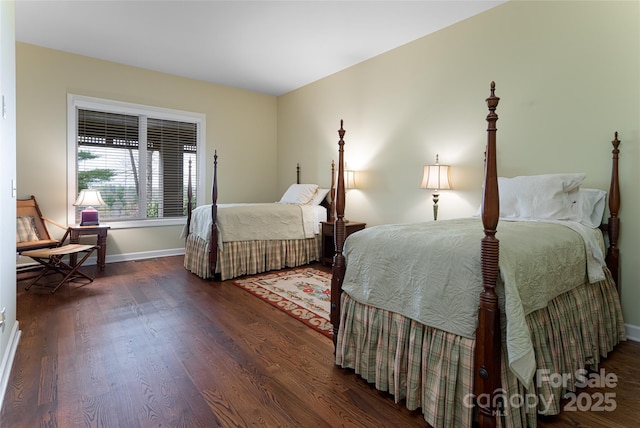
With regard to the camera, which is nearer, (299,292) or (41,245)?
(299,292)

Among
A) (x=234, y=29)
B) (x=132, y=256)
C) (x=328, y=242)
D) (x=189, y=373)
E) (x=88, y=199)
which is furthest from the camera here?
(x=132, y=256)

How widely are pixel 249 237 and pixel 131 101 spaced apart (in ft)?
8.91

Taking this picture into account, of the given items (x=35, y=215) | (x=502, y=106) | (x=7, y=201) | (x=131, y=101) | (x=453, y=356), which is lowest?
(x=453, y=356)

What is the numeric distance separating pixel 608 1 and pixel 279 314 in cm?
351

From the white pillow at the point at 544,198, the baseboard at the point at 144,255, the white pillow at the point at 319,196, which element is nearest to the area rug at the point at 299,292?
the white pillow at the point at 319,196

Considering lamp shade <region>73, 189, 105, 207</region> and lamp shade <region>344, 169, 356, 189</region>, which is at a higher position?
lamp shade <region>344, 169, 356, 189</region>

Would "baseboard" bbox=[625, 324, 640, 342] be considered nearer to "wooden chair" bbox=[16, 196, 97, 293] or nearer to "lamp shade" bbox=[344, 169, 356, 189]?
"lamp shade" bbox=[344, 169, 356, 189]

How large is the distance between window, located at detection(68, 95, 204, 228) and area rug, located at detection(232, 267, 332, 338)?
2212mm

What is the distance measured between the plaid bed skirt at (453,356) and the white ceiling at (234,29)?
2785mm

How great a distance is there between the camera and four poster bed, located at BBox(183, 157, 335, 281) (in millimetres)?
3908

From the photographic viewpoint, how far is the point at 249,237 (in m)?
4.13

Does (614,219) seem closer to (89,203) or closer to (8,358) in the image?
(8,358)

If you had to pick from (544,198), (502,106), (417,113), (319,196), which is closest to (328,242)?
(319,196)

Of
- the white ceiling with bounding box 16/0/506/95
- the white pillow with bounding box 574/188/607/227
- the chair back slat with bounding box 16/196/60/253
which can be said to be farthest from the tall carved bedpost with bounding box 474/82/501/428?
the chair back slat with bounding box 16/196/60/253
